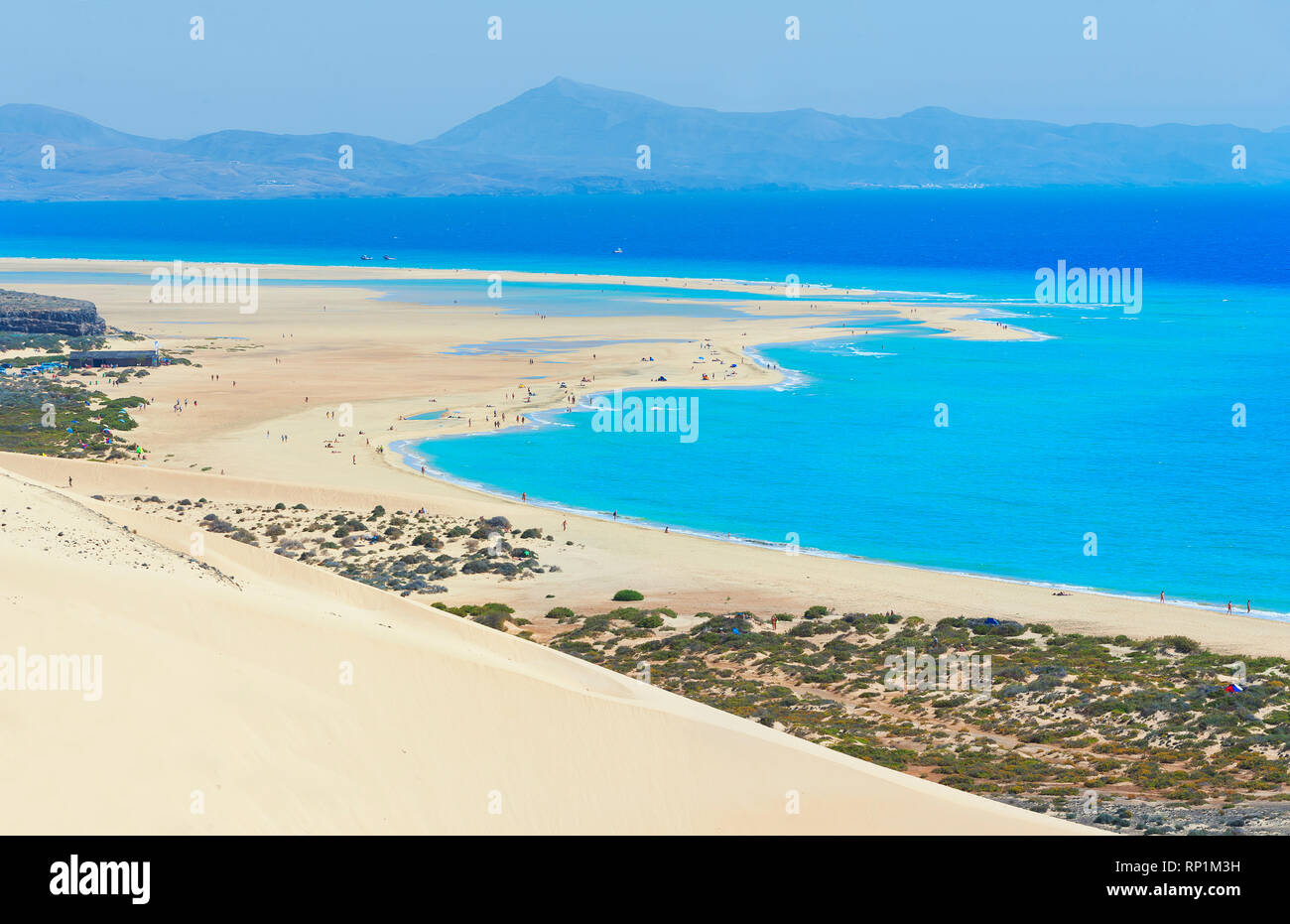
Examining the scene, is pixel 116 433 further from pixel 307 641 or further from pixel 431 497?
pixel 307 641

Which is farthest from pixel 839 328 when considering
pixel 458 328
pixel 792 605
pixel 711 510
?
pixel 792 605

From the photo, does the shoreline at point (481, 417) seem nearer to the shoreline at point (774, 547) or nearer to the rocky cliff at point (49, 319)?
the shoreline at point (774, 547)
